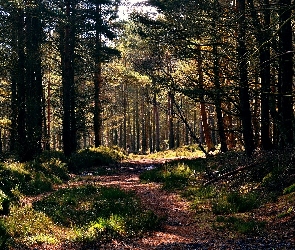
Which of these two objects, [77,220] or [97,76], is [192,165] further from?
[97,76]

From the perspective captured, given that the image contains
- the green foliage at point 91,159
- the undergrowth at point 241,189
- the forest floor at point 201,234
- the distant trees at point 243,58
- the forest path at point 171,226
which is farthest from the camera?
the green foliage at point 91,159

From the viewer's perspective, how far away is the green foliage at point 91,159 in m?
20.5

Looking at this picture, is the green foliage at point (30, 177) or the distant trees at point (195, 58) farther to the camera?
the green foliage at point (30, 177)

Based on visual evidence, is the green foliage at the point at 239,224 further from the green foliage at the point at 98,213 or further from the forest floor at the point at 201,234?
the green foliage at the point at 98,213

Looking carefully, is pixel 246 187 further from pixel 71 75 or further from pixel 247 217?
pixel 71 75

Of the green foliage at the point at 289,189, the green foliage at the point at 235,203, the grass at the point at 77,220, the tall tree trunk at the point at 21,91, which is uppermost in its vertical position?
the tall tree trunk at the point at 21,91

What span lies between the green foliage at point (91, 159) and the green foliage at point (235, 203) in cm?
1204

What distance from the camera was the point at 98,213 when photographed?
29.9 ft

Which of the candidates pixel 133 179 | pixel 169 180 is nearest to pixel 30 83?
pixel 133 179

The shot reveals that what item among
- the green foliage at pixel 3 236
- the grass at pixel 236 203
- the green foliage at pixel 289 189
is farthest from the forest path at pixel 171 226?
the green foliage at pixel 289 189

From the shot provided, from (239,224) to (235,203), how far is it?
5.53 ft

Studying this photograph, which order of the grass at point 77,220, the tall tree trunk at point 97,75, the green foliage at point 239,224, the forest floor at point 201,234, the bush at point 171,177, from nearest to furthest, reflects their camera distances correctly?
the forest floor at point 201,234 < the green foliage at point 239,224 < the grass at point 77,220 < the bush at point 171,177 < the tall tree trunk at point 97,75

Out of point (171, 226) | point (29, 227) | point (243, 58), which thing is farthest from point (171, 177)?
point (29, 227)

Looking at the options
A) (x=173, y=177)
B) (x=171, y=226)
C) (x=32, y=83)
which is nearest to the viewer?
(x=171, y=226)
